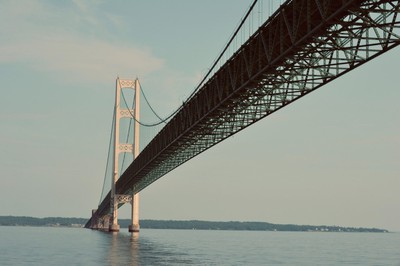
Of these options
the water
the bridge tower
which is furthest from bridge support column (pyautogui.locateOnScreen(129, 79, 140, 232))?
the water

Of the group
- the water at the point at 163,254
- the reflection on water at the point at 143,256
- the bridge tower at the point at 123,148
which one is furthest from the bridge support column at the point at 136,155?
the reflection on water at the point at 143,256

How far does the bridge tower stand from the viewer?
→ 326ft

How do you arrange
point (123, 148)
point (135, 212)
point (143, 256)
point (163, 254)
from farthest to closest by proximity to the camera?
point (123, 148) < point (135, 212) < point (163, 254) < point (143, 256)

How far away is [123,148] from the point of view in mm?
104250

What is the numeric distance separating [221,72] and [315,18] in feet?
42.1

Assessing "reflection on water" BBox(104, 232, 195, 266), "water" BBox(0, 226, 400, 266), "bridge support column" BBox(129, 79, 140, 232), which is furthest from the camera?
"bridge support column" BBox(129, 79, 140, 232)

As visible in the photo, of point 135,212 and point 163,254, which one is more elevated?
point 135,212

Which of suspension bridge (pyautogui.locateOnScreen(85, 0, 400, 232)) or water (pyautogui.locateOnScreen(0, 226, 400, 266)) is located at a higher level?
suspension bridge (pyautogui.locateOnScreen(85, 0, 400, 232))

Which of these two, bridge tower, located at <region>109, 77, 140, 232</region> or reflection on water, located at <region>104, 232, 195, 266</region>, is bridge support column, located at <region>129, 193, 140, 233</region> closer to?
bridge tower, located at <region>109, 77, 140, 232</region>

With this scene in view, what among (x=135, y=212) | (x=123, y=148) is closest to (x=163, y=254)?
(x=135, y=212)

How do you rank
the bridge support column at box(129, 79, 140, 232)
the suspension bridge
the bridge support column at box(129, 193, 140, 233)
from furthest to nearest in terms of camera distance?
the bridge support column at box(129, 79, 140, 232) → the bridge support column at box(129, 193, 140, 233) → the suspension bridge

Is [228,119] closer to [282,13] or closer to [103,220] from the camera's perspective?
[282,13]

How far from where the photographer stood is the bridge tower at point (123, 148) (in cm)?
9931

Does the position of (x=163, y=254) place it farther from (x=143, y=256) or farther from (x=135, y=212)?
(x=135, y=212)
